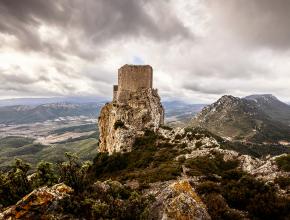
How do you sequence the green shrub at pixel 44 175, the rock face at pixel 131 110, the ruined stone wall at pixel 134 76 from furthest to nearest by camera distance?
the ruined stone wall at pixel 134 76 → the rock face at pixel 131 110 → the green shrub at pixel 44 175

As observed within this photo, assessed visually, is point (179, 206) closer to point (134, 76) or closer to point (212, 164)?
point (212, 164)

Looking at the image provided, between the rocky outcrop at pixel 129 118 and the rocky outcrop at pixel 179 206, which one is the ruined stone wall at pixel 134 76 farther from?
the rocky outcrop at pixel 179 206

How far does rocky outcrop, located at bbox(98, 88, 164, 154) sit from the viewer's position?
257 feet

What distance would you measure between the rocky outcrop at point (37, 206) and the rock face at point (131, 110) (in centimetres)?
5809

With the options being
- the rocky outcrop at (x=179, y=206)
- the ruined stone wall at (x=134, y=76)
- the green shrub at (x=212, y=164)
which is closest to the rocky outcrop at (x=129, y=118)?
the ruined stone wall at (x=134, y=76)

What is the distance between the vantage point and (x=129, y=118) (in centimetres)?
8450

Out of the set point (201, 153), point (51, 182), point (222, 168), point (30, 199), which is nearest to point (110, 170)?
point (201, 153)

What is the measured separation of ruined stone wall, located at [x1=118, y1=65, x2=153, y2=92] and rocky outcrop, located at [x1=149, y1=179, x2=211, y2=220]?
72.0m

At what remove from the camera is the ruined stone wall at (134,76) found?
88.2 metres

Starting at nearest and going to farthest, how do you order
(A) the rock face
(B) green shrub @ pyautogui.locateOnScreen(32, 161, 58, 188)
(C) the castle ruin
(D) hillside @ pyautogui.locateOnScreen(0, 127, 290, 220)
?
(D) hillside @ pyautogui.locateOnScreen(0, 127, 290, 220), (B) green shrub @ pyautogui.locateOnScreen(32, 161, 58, 188), (A) the rock face, (C) the castle ruin

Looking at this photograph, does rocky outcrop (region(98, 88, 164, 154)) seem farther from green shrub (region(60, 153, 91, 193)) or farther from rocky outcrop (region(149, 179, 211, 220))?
rocky outcrop (region(149, 179, 211, 220))

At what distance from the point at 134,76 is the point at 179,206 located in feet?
246

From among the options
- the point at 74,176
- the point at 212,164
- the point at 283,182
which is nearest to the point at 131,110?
the point at 212,164

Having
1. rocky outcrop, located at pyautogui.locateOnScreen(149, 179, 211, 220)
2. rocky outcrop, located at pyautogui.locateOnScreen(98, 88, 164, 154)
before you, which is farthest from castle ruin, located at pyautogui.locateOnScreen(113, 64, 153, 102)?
rocky outcrop, located at pyautogui.locateOnScreen(149, 179, 211, 220)
